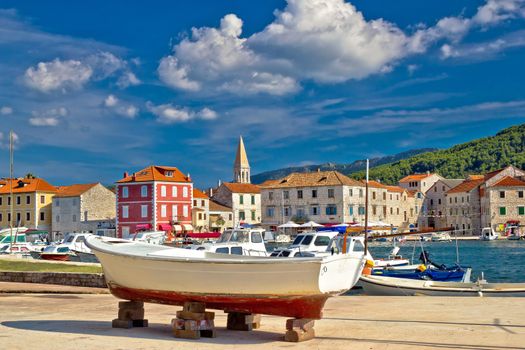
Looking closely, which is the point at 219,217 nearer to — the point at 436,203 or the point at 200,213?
the point at 200,213

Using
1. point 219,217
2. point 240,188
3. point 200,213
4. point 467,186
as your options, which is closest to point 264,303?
point 200,213

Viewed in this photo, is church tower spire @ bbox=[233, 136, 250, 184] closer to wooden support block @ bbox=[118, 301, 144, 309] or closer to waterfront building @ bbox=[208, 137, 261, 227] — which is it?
waterfront building @ bbox=[208, 137, 261, 227]

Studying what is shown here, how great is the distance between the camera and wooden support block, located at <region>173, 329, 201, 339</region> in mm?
11084

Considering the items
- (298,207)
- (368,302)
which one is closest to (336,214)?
(298,207)

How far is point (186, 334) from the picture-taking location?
1118 cm

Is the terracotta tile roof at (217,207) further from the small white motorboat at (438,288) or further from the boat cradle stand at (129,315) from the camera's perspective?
the boat cradle stand at (129,315)

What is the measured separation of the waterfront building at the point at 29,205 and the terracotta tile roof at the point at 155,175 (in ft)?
47.1

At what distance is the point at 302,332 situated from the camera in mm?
10898

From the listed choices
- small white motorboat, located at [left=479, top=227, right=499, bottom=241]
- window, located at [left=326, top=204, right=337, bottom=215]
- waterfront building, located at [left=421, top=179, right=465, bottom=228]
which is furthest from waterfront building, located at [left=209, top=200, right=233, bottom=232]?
waterfront building, located at [left=421, top=179, right=465, bottom=228]

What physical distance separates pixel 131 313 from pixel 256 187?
3802 inches

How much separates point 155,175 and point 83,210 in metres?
13.5

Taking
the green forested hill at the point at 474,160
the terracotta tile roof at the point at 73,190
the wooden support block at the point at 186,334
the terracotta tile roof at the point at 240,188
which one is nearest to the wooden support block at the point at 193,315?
the wooden support block at the point at 186,334

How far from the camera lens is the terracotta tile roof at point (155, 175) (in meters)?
83.8

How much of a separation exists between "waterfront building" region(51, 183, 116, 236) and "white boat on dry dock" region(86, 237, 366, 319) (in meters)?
77.3
